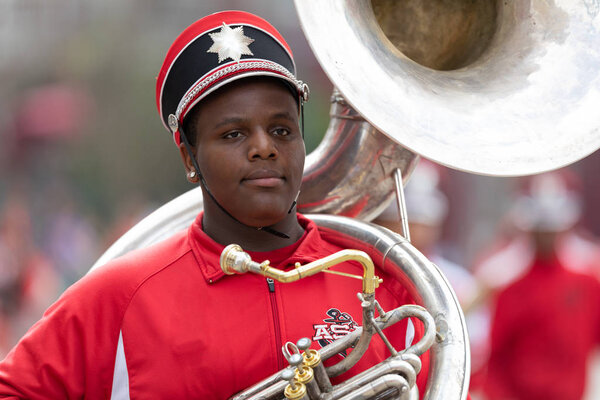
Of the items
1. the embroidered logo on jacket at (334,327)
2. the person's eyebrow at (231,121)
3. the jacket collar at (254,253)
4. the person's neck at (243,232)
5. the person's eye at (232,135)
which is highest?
the person's eyebrow at (231,121)

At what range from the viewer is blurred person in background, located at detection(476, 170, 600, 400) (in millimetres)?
5066

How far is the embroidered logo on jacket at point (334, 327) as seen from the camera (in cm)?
211

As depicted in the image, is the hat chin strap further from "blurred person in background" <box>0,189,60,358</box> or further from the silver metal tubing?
"blurred person in background" <box>0,189,60,358</box>

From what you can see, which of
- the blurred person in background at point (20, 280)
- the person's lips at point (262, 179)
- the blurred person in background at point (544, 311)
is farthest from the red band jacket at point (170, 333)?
the blurred person in background at point (20, 280)

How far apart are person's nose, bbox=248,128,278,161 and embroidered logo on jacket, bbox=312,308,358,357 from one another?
40cm

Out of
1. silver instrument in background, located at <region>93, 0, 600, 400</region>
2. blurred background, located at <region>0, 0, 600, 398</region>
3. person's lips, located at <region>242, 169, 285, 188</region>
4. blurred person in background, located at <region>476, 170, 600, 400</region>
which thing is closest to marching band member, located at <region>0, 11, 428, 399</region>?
person's lips, located at <region>242, 169, 285, 188</region>

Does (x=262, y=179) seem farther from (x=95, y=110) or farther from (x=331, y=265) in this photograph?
(x=95, y=110)

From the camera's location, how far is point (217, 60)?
2141mm

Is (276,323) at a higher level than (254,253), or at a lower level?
lower

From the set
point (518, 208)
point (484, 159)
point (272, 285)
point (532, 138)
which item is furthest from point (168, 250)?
point (518, 208)

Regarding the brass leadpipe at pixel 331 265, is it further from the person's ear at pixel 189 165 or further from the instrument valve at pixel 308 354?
the person's ear at pixel 189 165

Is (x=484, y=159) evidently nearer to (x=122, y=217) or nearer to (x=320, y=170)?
(x=320, y=170)

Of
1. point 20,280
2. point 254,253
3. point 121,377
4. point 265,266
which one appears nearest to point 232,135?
point 254,253

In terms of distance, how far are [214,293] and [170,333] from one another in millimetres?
142
